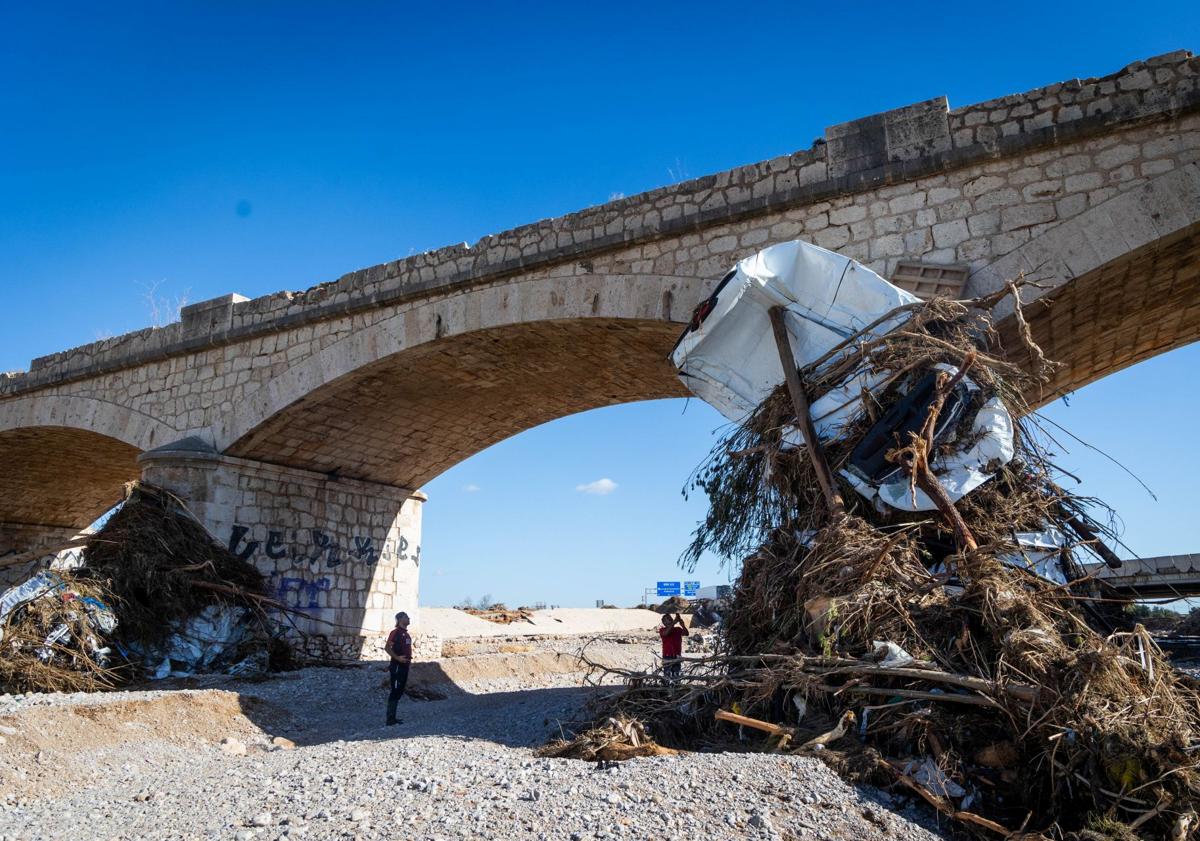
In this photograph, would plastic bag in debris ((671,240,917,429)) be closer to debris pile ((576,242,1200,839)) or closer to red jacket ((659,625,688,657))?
debris pile ((576,242,1200,839))

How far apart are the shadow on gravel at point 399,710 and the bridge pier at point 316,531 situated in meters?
1.57

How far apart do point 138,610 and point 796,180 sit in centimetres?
734

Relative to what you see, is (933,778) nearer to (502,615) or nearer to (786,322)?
(786,322)

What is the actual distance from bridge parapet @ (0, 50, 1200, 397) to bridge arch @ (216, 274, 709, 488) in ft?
1.06

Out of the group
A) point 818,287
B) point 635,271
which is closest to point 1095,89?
point 818,287

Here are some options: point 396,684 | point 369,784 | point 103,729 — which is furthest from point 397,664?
point 369,784

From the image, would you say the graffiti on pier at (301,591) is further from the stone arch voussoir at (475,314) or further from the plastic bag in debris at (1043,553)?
the plastic bag in debris at (1043,553)

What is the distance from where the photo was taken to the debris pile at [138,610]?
752 cm

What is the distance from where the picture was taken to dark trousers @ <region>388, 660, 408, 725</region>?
21.7ft

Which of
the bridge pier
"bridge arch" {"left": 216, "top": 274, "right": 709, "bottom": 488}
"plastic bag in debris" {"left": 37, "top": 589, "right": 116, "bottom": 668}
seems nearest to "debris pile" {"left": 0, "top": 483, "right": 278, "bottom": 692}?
"plastic bag in debris" {"left": 37, "top": 589, "right": 116, "bottom": 668}

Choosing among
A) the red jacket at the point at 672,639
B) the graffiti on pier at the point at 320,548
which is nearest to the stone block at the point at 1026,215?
the red jacket at the point at 672,639

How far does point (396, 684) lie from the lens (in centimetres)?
669

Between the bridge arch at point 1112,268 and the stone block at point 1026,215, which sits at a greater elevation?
the stone block at point 1026,215

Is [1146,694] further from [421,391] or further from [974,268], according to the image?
[421,391]
